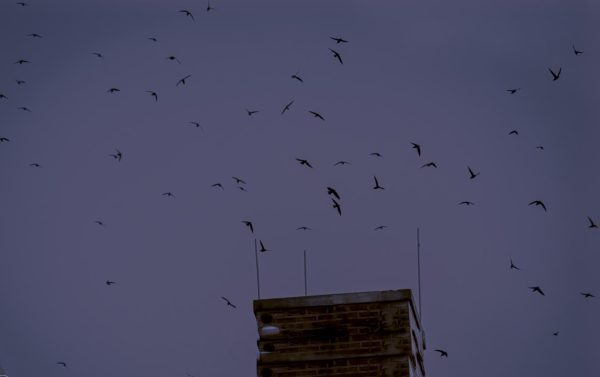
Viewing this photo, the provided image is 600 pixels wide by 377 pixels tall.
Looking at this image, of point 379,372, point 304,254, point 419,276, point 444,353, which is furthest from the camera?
point 444,353

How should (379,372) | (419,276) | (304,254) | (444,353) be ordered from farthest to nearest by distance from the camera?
(444,353) < (419,276) < (304,254) < (379,372)

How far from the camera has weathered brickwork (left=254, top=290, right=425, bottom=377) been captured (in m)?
38.6

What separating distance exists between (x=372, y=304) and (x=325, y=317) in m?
0.99

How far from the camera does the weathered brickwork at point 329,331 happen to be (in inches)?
1518

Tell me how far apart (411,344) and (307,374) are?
7.23 ft

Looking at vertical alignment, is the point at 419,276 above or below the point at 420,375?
above

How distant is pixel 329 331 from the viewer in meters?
38.7

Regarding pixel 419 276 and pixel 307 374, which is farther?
pixel 419 276

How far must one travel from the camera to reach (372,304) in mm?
38719

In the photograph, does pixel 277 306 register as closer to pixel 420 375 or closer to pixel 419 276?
pixel 420 375

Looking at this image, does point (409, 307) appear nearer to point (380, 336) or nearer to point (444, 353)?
point (380, 336)

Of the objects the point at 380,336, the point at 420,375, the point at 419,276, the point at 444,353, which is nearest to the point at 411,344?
the point at 380,336

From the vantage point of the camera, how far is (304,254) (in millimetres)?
41688

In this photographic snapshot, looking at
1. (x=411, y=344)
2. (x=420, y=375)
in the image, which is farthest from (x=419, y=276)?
(x=411, y=344)
